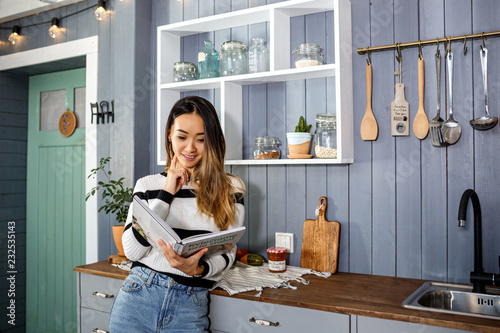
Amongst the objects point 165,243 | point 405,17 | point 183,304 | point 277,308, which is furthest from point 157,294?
point 405,17

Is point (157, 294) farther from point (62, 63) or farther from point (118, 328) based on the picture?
point (62, 63)

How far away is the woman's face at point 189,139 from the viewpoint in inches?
74.7

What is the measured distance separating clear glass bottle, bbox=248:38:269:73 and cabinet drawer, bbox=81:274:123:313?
4.03 ft

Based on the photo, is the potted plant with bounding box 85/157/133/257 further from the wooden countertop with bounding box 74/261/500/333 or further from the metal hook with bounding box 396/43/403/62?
the metal hook with bounding box 396/43/403/62

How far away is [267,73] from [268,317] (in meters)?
1.10

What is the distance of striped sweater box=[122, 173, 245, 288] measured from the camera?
173cm

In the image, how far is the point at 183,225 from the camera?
71.5 inches

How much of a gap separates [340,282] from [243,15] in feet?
4.43

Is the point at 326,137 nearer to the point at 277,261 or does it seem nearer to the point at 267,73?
the point at 267,73

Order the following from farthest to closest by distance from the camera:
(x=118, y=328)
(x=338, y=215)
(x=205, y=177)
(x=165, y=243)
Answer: (x=338, y=215), (x=205, y=177), (x=118, y=328), (x=165, y=243)

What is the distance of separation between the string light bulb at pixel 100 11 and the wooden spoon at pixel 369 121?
169 cm

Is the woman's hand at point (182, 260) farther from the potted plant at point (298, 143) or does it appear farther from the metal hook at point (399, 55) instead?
Answer: the metal hook at point (399, 55)

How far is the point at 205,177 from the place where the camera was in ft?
6.04

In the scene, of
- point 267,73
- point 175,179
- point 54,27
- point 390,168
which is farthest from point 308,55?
point 54,27
